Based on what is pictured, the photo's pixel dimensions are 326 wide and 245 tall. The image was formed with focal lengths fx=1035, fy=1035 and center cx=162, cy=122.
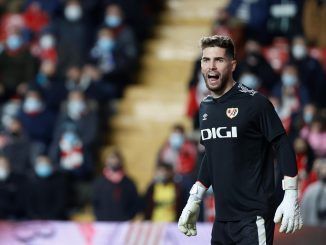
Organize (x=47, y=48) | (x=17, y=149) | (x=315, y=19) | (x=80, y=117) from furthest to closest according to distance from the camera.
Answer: (x=47, y=48)
(x=315, y=19)
(x=80, y=117)
(x=17, y=149)

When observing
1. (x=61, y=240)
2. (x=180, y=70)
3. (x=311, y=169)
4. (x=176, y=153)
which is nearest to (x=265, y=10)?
(x=180, y=70)

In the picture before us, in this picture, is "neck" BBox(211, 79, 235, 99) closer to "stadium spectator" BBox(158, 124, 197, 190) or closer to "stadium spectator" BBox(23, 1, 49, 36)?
"stadium spectator" BBox(158, 124, 197, 190)

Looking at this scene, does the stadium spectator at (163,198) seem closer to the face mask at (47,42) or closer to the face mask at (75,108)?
the face mask at (75,108)

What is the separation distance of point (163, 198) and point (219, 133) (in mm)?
5968

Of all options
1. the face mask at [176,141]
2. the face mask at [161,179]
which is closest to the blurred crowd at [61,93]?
the face mask at [161,179]

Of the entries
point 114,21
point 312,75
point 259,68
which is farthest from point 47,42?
point 312,75

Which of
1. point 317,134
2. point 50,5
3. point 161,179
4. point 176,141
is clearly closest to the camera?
point 161,179

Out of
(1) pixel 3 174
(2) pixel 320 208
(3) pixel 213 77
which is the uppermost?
(3) pixel 213 77

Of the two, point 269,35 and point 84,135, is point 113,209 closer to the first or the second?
point 84,135

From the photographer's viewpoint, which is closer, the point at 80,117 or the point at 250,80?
the point at 250,80

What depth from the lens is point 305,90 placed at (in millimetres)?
14023

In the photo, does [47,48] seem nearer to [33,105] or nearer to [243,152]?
[33,105]

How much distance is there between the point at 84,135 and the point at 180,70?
9.17 ft

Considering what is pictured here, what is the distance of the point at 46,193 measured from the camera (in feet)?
43.8
